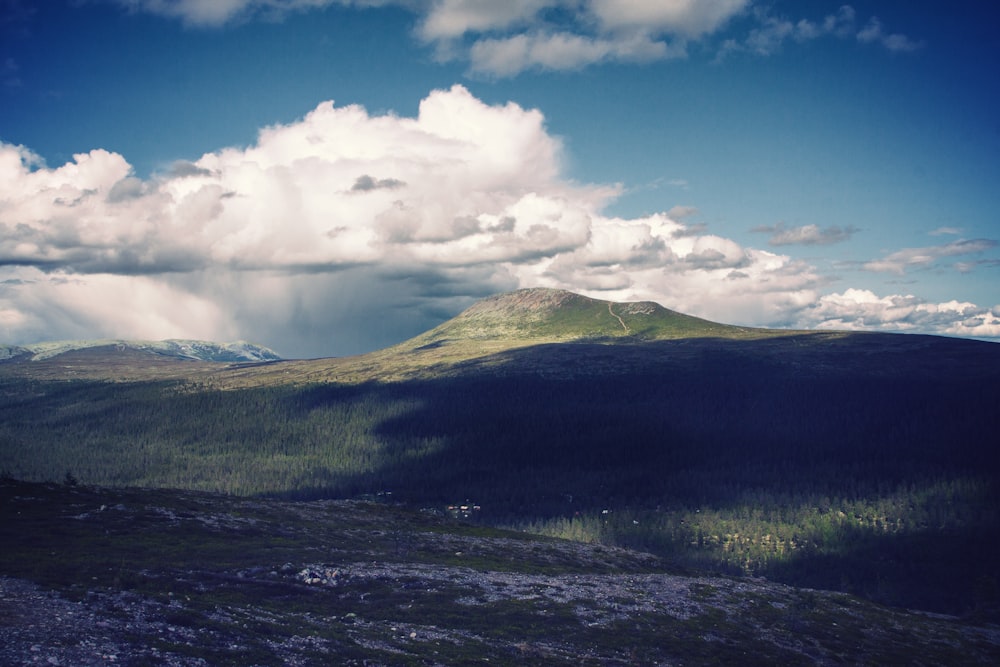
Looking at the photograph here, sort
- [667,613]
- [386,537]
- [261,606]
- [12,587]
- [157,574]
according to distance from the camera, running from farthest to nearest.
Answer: [386,537], [667,613], [157,574], [261,606], [12,587]

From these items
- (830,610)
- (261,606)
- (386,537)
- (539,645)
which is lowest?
(830,610)

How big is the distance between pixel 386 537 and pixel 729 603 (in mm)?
59043

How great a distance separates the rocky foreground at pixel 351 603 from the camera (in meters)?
40.4

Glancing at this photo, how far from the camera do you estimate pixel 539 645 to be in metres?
53.5

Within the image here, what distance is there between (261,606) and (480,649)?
1889cm

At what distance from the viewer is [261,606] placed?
173ft

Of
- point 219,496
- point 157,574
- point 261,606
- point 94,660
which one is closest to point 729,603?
point 261,606

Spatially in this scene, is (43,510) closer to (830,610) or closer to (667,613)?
(667,613)

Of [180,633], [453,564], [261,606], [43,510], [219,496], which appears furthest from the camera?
[219,496]

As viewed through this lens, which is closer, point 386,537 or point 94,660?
point 94,660

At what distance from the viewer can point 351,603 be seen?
60.4 m

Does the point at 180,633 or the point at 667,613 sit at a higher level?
the point at 180,633

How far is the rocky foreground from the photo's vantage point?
133ft

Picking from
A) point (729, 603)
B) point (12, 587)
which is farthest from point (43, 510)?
point (729, 603)
